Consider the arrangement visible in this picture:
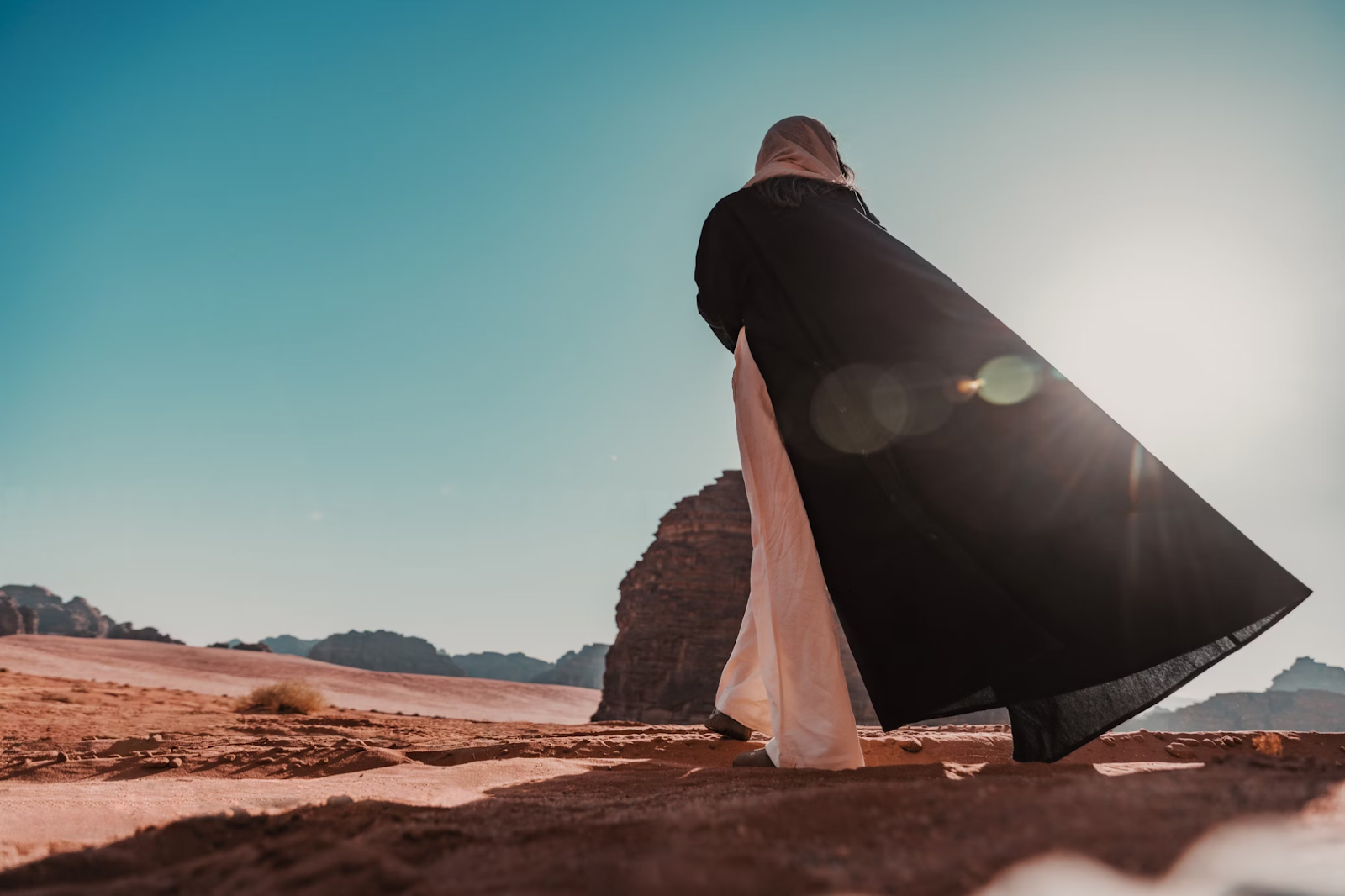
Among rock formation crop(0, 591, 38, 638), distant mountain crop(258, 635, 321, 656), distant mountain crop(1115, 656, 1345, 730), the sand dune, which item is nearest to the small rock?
the sand dune

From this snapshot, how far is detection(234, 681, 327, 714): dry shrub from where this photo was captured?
9602 millimetres

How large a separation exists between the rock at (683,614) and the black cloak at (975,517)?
3006 centimetres

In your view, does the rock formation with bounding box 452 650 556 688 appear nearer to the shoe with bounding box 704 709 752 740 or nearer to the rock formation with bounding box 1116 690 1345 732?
the rock formation with bounding box 1116 690 1345 732

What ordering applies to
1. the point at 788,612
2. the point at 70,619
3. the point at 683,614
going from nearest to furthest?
the point at 788,612 < the point at 683,614 < the point at 70,619

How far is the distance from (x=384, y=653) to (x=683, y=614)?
7799 cm

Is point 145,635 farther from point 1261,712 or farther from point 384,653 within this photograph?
point 1261,712

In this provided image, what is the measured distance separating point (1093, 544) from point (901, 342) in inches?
33.1

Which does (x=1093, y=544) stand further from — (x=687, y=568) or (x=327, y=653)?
(x=327, y=653)

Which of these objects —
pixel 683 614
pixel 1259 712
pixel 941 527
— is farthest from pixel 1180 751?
pixel 1259 712

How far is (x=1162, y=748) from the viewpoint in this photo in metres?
3.42

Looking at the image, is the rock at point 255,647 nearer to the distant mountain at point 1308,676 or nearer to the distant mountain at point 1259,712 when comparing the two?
the distant mountain at point 1259,712

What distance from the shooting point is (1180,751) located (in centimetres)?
328

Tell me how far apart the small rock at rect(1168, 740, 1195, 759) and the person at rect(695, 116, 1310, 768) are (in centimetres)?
140

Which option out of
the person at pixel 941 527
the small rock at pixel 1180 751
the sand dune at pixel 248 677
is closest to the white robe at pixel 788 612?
the person at pixel 941 527
